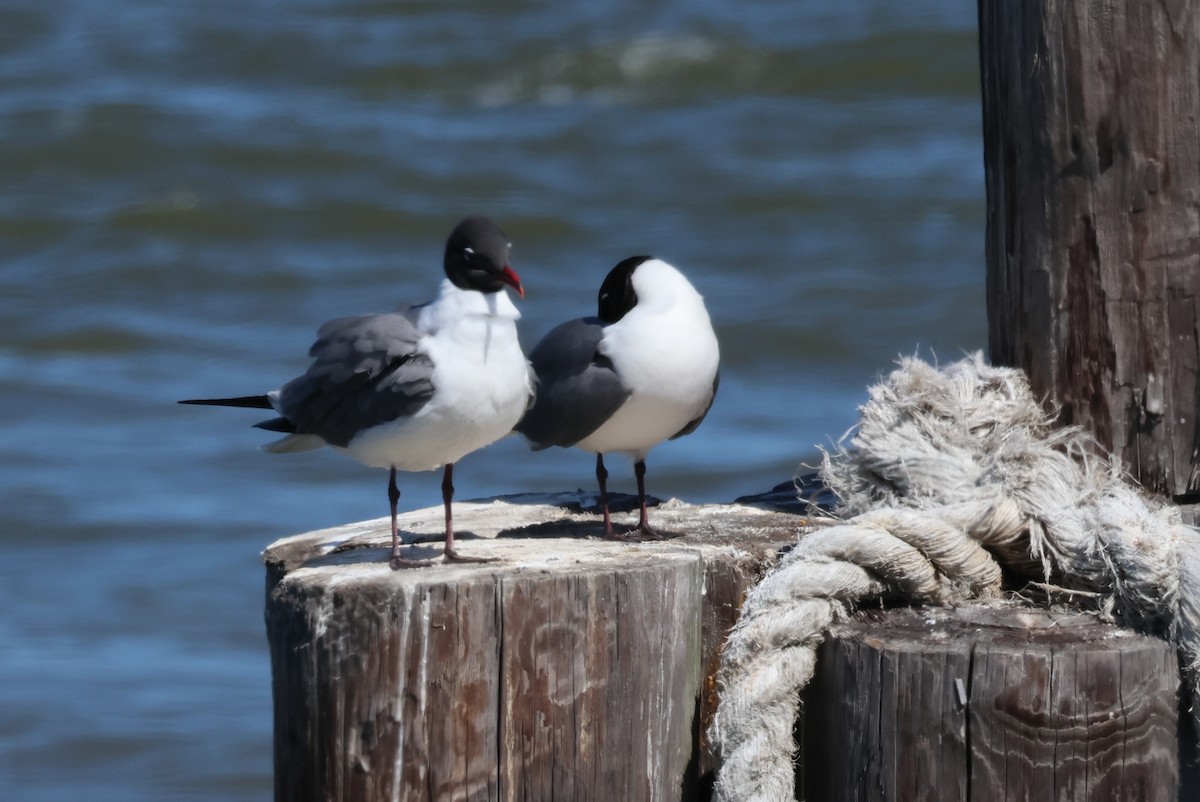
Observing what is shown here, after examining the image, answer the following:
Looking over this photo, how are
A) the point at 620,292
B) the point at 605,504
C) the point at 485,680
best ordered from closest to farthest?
1. the point at 485,680
2. the point at 605,504
3. the point at 620,292

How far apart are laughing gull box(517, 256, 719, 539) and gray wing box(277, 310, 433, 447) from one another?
1.47 feet

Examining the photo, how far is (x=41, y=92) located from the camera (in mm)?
11031

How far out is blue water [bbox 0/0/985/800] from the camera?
5.70 meters

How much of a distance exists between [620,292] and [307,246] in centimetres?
618

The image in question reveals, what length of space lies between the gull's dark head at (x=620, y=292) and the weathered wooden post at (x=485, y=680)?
80 cm

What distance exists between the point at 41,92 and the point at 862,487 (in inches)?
366

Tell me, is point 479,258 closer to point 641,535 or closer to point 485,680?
point 641,535

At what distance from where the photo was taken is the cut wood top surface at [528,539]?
106 inches

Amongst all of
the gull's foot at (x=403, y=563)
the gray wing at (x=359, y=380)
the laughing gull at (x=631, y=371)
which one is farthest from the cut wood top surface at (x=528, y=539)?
the gray wing at (x=359, y=380)

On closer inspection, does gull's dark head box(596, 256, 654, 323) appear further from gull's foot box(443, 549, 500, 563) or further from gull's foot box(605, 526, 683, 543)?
gull's foot box(443, 549, 500, 563)

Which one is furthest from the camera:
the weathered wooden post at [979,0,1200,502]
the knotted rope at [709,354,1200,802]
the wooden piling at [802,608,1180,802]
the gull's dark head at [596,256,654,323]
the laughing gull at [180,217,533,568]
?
the gull's dark head at [596,256,654,323]

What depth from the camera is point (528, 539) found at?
3.04 metres

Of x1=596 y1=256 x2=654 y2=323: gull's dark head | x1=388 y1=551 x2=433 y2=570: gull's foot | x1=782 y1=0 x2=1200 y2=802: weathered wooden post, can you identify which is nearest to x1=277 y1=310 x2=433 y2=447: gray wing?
x1=388 y1=551 x2=433 y2=570: gull's foot

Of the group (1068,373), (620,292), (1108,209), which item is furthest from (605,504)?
(1108,209)
